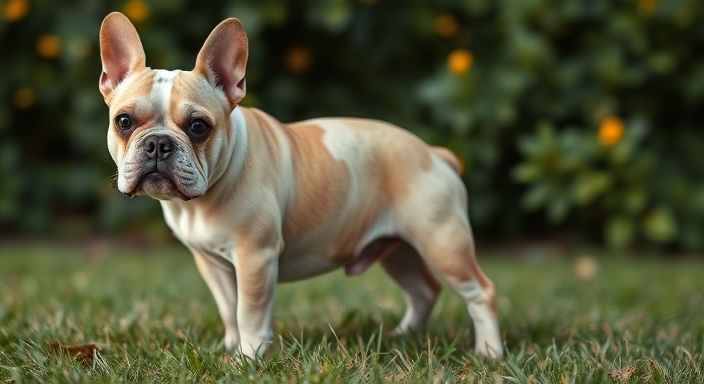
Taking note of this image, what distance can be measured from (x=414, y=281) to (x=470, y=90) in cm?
256

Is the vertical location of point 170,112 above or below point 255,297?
above

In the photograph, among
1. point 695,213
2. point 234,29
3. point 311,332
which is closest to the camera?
point 234,29

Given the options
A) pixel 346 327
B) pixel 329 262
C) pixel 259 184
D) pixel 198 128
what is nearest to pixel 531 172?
pixel 346 327

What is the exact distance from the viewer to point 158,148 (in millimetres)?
2689

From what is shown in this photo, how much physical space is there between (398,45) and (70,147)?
2.82m

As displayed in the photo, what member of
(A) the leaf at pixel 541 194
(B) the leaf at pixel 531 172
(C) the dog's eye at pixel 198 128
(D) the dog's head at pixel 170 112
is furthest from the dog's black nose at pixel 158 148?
(A) the leaf at pixel 541 194

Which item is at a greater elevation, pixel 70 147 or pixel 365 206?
pixel 365 206

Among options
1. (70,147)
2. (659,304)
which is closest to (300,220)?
(659,304)

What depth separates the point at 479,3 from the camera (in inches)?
238

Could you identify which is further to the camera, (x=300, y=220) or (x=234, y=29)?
(x=300, y=220)

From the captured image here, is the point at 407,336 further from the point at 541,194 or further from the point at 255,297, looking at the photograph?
the point at 541,194

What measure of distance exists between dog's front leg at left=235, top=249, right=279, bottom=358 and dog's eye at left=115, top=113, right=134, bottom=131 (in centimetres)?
Answer: 55

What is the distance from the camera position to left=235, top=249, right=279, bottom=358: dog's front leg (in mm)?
2947

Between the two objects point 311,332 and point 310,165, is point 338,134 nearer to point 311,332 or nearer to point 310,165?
point 310,165
